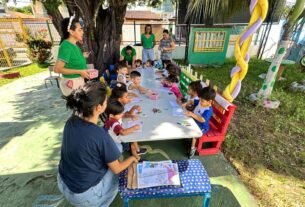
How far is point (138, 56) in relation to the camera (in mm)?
9305

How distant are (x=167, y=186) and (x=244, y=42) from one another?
2434mm

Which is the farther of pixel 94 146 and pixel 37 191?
pixel 37 191

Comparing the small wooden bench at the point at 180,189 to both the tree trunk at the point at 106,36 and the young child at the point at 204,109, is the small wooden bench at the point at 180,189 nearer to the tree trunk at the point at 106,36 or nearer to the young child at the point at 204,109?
the young child at the point at 204,109

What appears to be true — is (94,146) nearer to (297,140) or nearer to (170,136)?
(170,136)

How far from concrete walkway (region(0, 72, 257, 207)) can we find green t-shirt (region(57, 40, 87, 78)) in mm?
1463

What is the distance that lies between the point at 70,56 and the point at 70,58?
0.13 feet

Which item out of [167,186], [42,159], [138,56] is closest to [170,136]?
[167,186]

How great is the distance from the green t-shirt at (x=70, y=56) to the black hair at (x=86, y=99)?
4.47ft

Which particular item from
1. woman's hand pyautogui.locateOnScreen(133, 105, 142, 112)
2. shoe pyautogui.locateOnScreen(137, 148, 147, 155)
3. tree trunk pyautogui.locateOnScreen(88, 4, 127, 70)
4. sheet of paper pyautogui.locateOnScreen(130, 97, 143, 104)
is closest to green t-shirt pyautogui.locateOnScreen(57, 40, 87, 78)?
sheet of paper pyautogui.locateOnScreen(130, 97, 143, 104)

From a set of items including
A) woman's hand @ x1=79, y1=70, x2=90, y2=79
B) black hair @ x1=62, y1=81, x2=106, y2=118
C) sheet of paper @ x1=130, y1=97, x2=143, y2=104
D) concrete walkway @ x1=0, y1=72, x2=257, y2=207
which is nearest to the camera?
black hair @ x1=62, y1=81, x2=106, y2=118

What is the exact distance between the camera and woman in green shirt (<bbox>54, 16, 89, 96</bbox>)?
98.3 inches

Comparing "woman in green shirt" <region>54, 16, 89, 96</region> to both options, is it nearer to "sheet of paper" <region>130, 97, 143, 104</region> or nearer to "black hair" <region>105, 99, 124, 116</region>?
"sheet of paper" <region>130, 97, 143, 104</region>

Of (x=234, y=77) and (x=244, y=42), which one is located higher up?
(x=244, y=42)

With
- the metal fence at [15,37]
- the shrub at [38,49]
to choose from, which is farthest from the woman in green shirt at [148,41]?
the metal fence at [15,37]
